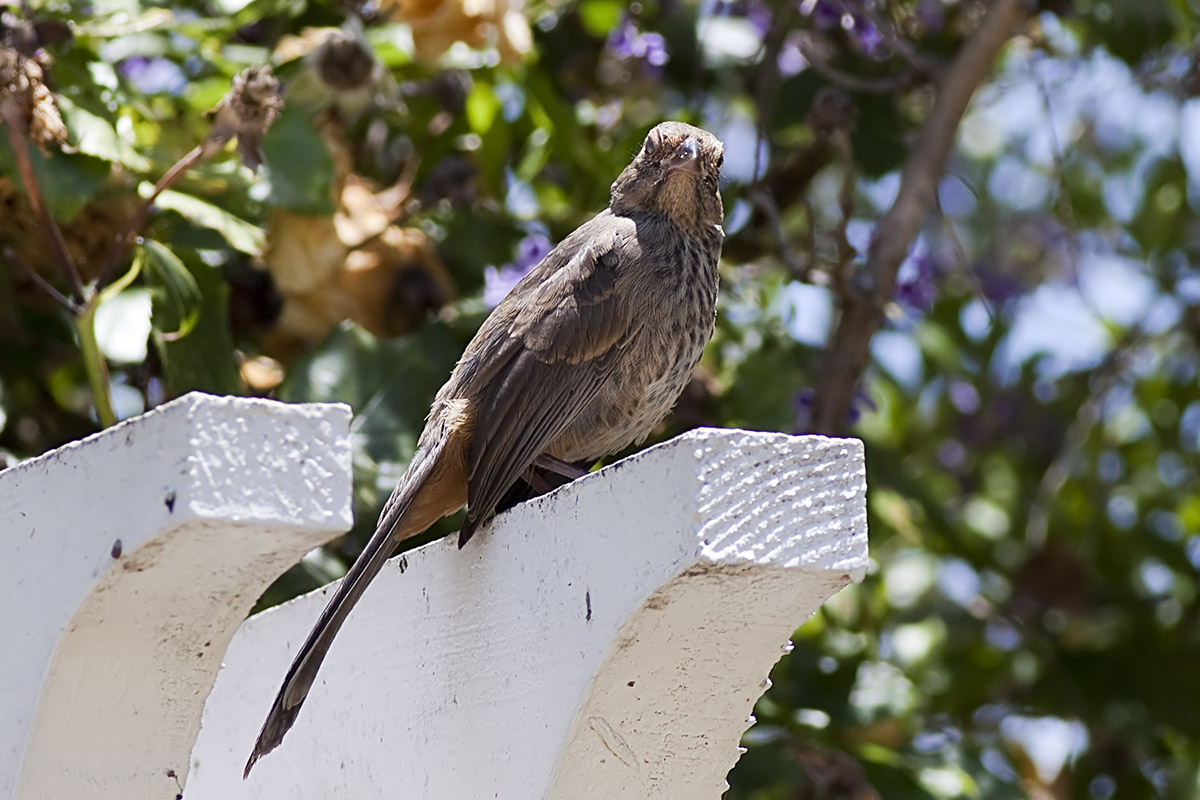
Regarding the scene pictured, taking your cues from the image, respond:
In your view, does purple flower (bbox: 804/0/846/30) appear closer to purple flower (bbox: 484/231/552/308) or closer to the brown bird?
purple flower (bbox: 484/231/552/308)

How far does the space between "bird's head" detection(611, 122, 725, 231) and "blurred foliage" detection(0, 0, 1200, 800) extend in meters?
0.42

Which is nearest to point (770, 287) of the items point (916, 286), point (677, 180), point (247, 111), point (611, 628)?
point (916, 286)

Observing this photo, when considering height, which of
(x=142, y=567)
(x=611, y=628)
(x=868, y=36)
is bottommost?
(x=868, y=36)

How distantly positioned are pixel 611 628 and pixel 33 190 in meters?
1.48

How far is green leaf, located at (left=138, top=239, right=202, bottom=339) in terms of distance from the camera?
265cm

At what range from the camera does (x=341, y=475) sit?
4.54ft

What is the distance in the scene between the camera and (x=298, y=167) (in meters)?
2.92

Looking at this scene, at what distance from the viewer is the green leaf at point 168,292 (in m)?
2.65

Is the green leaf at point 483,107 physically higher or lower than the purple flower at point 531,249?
higher

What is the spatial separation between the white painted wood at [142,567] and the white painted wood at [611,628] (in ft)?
0.94

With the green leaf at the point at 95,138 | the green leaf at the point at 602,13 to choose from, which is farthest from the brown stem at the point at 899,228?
the green leaf at the point at 95,138

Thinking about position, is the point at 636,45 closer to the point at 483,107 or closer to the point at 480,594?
the point at 483,107

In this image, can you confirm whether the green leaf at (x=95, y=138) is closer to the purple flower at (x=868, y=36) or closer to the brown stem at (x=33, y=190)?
the brown stem at (x=33, y=190)

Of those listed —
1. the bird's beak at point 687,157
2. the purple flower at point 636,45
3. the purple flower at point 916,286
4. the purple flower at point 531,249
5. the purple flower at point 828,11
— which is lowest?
the purple flower at point 916,286
